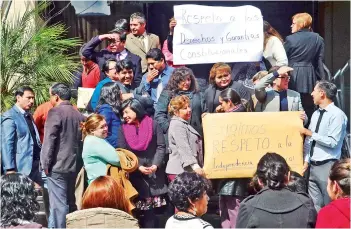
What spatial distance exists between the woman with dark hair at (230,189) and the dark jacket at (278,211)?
2676mm

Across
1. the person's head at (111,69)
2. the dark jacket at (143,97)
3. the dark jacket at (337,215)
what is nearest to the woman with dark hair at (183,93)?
the dark jacket at (143,97)

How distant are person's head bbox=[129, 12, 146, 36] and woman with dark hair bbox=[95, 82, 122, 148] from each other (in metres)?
1.27

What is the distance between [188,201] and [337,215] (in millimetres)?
1029

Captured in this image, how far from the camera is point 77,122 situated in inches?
354

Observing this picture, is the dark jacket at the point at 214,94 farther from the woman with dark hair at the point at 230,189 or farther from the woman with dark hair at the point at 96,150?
the woman with dark hair at the point at 96,150

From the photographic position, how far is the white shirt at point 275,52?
988 centimetres

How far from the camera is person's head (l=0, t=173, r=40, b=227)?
5.33 m

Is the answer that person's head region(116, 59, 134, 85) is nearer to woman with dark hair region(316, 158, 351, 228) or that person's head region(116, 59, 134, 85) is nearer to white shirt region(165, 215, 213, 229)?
white shirt region(165, 215, 213, 229)

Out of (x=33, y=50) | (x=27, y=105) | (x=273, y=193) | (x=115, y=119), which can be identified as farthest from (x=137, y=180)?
(x=273, y=193)

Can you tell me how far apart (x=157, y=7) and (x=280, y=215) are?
18.9 feet

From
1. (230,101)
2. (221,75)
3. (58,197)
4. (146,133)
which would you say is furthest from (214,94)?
(58,197)

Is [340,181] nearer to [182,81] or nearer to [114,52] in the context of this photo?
[182,81]

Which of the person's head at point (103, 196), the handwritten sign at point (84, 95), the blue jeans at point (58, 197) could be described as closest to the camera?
the person's head at point (103, 196)

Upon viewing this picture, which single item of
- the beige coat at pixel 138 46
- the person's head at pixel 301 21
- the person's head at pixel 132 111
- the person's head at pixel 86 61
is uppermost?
the person's head at pixel 301 21
